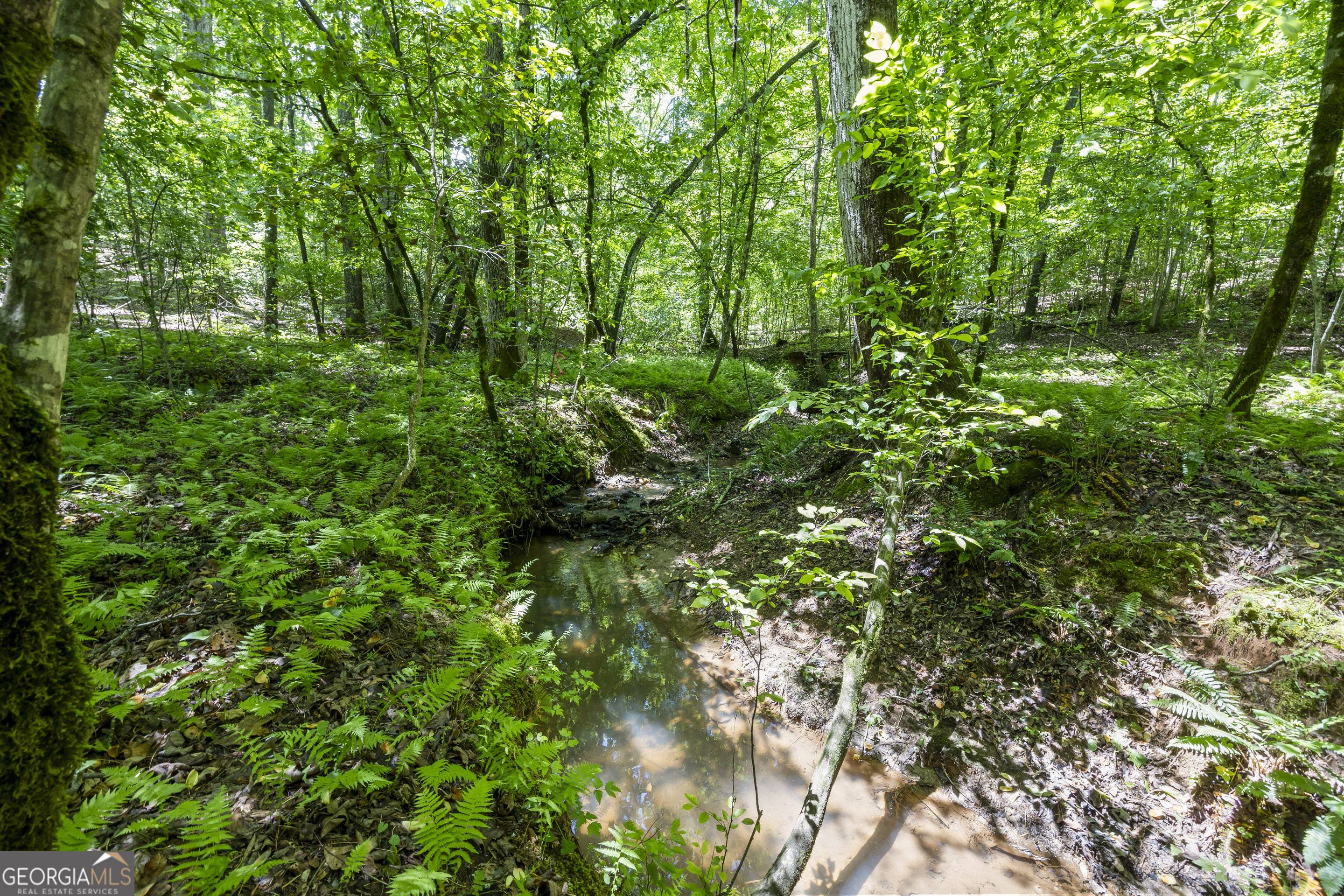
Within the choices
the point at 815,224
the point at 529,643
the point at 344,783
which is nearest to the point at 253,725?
the point at 344,783

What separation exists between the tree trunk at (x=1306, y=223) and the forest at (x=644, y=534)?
1.3 inches

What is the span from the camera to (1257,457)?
418 centimetres

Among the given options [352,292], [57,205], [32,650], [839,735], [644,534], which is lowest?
[644,534]

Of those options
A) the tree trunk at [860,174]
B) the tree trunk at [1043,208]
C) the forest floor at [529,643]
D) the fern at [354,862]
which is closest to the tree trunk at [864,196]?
the tree trunk at [860,174]

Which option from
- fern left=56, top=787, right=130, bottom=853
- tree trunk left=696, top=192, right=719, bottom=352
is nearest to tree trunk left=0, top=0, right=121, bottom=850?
fern left=56, top=787, right=130, bottom=853

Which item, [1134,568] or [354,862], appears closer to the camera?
[354,862]

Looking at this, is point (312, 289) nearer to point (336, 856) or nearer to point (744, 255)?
point (744, 255)

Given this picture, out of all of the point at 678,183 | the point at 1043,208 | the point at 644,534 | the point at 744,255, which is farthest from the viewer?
the point at 678,183

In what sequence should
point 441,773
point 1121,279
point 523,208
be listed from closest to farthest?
point 441,773
point 523,208
point 1121,279

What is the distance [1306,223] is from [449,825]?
7447 mm

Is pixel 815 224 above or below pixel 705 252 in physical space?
above

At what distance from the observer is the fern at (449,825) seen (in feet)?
6.80

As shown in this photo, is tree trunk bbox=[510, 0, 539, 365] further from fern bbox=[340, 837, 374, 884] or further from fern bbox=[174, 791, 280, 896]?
fern bbox=[340, 837, 374, 884]

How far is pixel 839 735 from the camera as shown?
9.46 ft
